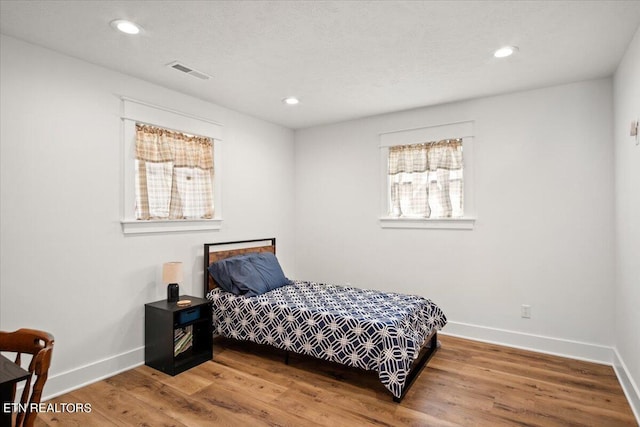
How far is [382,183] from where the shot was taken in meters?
4.43

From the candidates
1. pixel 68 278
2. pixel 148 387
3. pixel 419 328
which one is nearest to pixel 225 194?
pixel 68 278

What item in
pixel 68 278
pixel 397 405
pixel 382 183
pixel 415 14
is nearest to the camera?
pixel 415 14

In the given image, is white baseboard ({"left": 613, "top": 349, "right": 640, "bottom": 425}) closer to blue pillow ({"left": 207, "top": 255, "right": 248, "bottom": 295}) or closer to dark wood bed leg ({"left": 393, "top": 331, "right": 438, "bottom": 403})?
dark wood bed leg ({"left": 393, "top": 331, "right": 438, "bottom": 403})

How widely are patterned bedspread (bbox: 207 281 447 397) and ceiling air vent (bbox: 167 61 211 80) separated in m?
2.08

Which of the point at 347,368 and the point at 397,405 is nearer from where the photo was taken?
the point at 397,405

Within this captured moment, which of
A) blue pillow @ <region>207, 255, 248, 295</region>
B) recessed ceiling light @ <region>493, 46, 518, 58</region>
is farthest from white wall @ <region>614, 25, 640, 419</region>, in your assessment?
blue pillow @ <region>207, 255, 248, 295</region>

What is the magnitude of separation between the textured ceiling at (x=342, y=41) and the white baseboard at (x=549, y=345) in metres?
2.43

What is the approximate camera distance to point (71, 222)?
2.78m

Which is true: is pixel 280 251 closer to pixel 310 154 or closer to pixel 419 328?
pixel 310 154

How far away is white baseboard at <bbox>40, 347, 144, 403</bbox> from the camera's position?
264 cm

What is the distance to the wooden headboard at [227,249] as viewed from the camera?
380 cm

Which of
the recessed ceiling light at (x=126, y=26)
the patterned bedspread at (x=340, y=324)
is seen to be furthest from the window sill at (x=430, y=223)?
the recessed ceiling light at (x=126, y=26)

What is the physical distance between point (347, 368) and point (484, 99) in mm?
3039

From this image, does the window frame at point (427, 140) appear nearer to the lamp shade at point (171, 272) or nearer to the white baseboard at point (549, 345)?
the white baseboard at point (549, 345)
